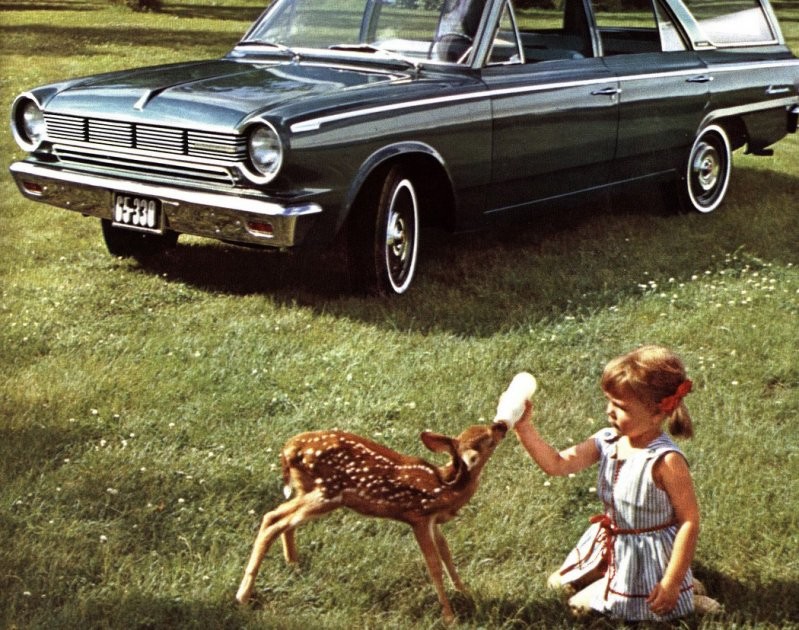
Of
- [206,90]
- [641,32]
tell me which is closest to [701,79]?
[641,32]

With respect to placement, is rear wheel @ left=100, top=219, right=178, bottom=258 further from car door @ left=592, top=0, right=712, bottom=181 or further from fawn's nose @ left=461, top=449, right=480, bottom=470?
fawn's nose @ left=461, top=449, right=480, bottom=470

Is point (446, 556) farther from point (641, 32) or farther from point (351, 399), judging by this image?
point (641, 32)

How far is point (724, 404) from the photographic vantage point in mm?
4957

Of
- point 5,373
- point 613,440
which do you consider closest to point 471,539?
point 613,440

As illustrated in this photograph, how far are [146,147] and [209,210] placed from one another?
567 mm

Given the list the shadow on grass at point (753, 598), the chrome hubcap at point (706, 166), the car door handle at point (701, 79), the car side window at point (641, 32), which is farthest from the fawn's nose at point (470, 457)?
the chrome hubcap at point (706, 166)

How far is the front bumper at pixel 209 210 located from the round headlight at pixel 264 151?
151mm

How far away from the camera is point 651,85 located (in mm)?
7715

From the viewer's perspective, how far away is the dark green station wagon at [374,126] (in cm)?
574

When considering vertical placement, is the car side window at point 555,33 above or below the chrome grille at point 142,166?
above

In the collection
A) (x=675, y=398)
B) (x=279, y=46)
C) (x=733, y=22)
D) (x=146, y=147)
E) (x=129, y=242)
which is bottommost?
(x=129, y=242)

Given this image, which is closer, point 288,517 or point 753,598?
point 288,517

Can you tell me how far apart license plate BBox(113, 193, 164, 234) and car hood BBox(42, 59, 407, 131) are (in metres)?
0.39

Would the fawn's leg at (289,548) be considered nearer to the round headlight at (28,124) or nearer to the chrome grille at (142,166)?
the chrome grille at (142,166)
